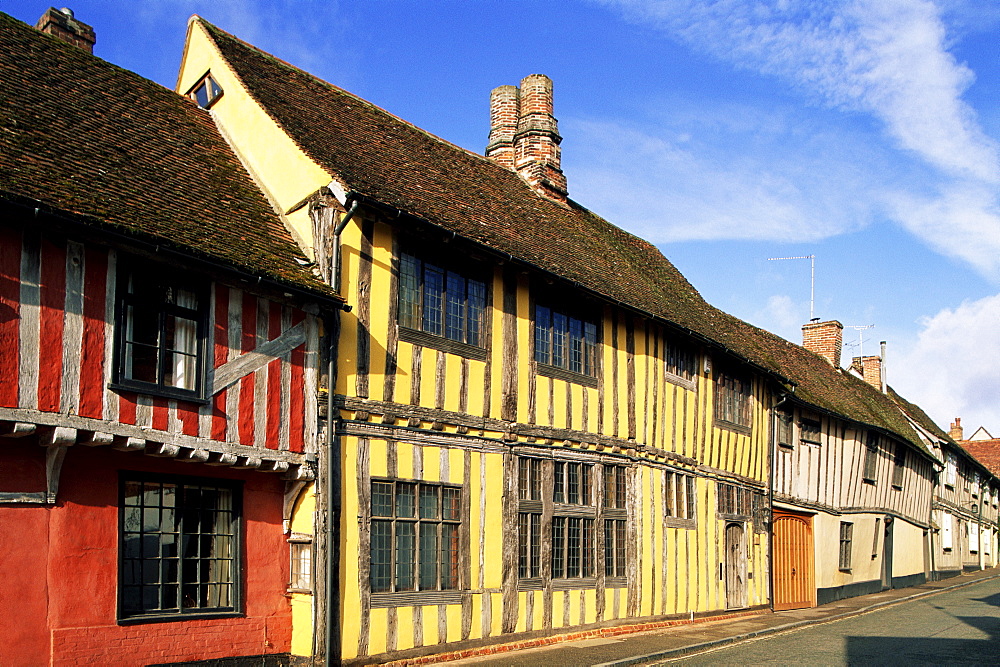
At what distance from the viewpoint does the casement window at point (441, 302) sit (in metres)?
12.0

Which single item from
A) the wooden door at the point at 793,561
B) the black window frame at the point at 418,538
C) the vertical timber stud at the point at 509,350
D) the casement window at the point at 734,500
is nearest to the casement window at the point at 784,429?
the wooden door at the point at 793,561

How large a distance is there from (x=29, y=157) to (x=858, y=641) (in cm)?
1285

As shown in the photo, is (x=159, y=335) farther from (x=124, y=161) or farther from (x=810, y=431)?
(x=810, y=431)

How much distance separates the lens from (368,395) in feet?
36.9

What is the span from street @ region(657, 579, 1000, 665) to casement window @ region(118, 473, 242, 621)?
5.98 meters

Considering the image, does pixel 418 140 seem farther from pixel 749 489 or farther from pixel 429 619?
pixel 749 489

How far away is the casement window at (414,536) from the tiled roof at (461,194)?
10.8 feet

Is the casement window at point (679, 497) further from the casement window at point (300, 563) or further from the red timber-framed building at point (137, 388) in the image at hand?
the red timber-framed building at point (137, 388)

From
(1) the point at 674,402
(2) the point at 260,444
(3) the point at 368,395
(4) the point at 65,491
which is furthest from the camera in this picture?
(1) the point at 674,402

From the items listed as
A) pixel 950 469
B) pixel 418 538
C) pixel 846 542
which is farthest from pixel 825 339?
pixel 418 538

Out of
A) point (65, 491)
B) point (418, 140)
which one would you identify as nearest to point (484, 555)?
point (65, 491)

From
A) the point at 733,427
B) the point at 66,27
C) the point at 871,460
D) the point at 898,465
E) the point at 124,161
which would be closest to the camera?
the point at 124,161

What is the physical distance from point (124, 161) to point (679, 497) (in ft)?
36.2

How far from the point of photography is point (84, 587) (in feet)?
28.4
